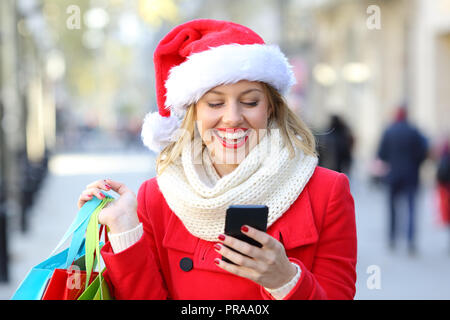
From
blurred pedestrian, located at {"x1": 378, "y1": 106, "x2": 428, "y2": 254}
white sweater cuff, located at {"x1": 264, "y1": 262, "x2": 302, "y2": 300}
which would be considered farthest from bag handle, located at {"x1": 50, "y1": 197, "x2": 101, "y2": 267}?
blurred pedestrian, located at {"x1": 378, "y1": 106, "x2": 428, "y2": 254}

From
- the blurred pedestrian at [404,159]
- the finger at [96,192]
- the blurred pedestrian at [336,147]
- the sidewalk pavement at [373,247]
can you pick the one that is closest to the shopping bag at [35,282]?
the finger at [96,192]

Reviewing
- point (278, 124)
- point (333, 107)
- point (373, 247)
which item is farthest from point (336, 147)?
point (333, 107)

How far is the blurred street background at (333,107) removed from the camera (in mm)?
8398

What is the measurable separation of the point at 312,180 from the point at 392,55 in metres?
17.3

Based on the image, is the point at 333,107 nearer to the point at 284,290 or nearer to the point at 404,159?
the point at 404,159

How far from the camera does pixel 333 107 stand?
80.2ft

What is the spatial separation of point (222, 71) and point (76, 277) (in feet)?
2.63

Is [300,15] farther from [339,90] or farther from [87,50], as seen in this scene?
[87,50]

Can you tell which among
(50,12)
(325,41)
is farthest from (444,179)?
(325,41)

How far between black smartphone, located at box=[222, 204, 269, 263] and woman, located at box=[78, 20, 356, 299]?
322mm

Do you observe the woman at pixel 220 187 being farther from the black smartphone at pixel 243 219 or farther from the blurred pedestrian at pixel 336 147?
the blurred pedestrian at pixel 336 147

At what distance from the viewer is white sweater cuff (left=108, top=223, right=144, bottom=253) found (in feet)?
7.03

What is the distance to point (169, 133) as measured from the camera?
8.28 ft

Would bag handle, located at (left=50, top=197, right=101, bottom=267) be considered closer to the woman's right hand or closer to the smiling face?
the woman's right hand
